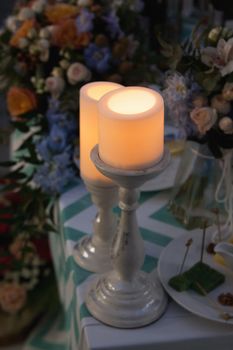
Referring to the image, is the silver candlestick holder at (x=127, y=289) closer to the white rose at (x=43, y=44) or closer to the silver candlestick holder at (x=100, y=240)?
the silver candlestick holder at (x=100, y=240)

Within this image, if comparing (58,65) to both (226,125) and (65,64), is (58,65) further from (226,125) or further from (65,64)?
(226,125)

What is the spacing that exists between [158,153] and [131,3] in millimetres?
829

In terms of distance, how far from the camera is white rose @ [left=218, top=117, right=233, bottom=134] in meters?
1.00

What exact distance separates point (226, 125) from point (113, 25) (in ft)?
1.85

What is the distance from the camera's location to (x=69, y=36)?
140 cm

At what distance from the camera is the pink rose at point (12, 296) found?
68.8 inches

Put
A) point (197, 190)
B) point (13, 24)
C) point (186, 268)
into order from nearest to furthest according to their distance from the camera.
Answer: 1. point (186, 268)
2. point (197, 190)
3. point (13, 24)

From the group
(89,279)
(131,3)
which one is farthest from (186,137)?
(131,3)

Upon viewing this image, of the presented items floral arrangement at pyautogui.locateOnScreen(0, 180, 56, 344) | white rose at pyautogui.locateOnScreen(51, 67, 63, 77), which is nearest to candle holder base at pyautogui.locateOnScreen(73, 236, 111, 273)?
white rose at pyautogui.locateOnScreen(51, 67, 63, 77)

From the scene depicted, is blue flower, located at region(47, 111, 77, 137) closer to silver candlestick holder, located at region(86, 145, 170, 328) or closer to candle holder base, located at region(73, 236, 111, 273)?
candle holder base, located at region(73, 236, 111, 273)

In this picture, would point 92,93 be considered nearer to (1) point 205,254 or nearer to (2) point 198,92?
(2) point 198,92

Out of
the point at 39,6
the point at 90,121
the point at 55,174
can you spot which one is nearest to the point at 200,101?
the point at 90,121

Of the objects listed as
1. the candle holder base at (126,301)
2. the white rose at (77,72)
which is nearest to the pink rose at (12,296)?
the white rose at (77,72)

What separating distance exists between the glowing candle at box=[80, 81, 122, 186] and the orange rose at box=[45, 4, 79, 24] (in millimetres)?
510
